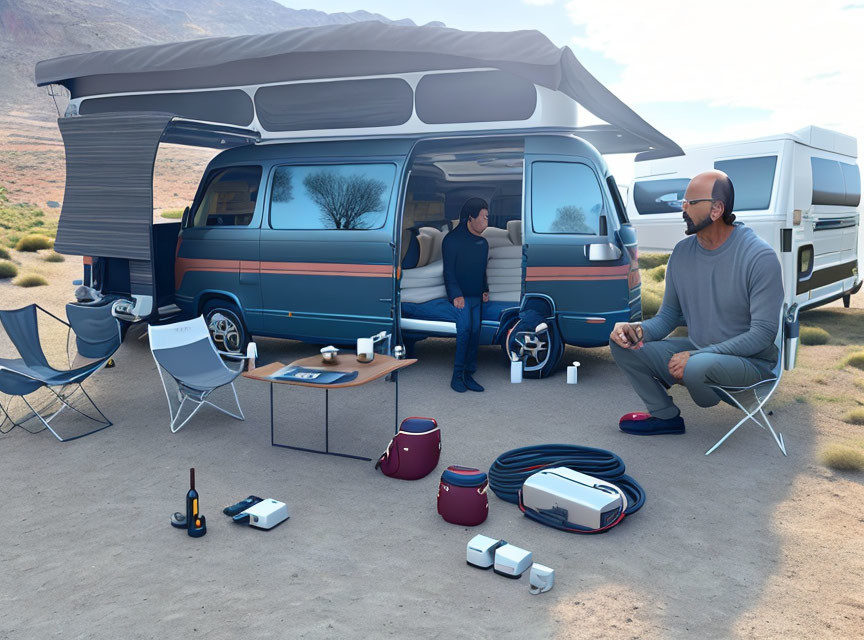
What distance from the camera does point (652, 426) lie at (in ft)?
16.8

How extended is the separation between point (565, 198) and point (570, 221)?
0.20 m

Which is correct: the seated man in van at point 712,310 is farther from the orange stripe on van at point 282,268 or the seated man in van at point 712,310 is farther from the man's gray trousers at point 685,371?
the orange stripe on van at point 282,268

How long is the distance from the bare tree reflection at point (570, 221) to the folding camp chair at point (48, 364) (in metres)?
3.67

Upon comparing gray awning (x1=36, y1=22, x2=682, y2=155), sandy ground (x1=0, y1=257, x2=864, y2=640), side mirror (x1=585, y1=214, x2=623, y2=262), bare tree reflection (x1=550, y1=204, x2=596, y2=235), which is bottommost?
sandy ground (x1=0, y1=257, x2=864, y2=640)

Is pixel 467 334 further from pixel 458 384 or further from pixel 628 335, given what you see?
pixel 628 335

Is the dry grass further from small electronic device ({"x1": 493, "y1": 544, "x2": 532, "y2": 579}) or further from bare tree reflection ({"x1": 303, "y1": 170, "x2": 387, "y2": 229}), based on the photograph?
small electronic device ({"x1": 493, "y1": 544, "x2": 532, "y2": 579})

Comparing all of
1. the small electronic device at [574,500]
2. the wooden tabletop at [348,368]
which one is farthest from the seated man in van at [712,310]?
the wooden tabletop at [348,368]

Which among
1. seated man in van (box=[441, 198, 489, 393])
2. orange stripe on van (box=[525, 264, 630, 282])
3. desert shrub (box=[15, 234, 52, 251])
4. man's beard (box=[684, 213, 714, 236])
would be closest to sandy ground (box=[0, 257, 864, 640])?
seated man in van (box=[441, 198, 489, 393])

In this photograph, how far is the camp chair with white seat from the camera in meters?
5.27

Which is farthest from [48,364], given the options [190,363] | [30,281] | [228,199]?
[30,281]

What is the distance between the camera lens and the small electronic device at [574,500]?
362 centimetres

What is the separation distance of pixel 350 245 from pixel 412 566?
3.72 m

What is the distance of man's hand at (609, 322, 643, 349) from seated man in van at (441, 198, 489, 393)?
1.76 m

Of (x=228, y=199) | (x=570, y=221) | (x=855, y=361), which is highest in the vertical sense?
(x=228, y=199)
